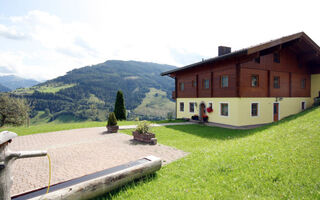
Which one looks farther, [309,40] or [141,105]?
[141,105]

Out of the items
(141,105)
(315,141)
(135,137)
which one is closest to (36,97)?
(141,105)

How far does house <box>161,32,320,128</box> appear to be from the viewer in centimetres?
1686

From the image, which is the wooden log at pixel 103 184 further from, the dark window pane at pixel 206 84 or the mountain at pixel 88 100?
the mountain at pixel 88 100

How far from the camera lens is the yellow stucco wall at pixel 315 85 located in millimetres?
22727

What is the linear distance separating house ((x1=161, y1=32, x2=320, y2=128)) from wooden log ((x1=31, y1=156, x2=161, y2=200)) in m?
13.3

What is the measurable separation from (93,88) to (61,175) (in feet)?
606

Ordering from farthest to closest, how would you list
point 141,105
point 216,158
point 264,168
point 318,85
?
point 141,105 < point 318,85 < point 216,158 < point 264,168

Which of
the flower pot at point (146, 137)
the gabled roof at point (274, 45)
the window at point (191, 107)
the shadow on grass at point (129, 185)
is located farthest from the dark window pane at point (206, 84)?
the shadow on grass at point (129, 185)

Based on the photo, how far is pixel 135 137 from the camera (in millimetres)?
11602

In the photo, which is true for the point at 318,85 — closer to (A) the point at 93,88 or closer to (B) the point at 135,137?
(B) the point at 135,137

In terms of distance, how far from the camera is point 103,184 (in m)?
4.63

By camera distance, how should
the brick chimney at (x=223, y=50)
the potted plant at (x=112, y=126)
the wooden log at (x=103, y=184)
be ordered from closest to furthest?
the wooden log at (x=103, y=184), the potted plant at (x=112, y=126), the brick chimney at (x=223, y=50)

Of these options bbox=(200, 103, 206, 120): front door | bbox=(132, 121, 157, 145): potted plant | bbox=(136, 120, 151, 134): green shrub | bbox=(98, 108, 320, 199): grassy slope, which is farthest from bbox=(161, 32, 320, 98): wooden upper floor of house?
bbox=(98, 108, 320, 199): grassy slope

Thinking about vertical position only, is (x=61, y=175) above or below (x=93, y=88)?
below
